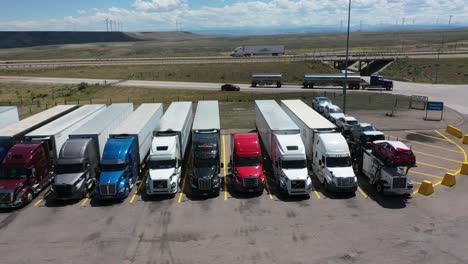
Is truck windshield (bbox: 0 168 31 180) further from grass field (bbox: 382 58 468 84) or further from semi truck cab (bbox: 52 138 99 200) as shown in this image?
grass field (bbox: 382 58 468 84)

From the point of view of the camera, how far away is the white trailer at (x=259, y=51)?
4894 inches

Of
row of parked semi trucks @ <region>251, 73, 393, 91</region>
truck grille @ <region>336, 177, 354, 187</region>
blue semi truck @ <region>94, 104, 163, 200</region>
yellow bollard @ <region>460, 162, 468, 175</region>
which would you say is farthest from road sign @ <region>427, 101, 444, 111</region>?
blue semi truck @ <region>94, 104, 163, 200</region>

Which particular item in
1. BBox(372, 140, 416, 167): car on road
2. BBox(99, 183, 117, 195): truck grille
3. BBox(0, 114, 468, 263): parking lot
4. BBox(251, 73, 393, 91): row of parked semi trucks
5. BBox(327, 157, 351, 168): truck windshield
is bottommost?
BBox(0, 114, 468, 263): parking lot

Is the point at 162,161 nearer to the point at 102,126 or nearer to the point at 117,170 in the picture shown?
the point at 117,170

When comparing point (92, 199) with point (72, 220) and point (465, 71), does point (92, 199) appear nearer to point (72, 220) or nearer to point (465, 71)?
point (72, 220)

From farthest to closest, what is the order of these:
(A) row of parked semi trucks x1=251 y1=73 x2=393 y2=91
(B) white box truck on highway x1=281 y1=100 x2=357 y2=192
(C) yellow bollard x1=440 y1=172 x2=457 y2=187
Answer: (A) row of parked semi trucks x1=251 y1=73 x2=393 y2=91 → (C) yellow bollard x1=440 y1=172 x2=457 y2=187 → (B) white box truck on highway x1=281 y1=100 x2=357 y2=192

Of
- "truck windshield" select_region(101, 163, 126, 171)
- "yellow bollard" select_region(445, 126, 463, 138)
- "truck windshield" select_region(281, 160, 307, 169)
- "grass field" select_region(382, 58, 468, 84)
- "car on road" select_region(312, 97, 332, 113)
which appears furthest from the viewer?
"grass field" select_region(382, 58, 468, 84)

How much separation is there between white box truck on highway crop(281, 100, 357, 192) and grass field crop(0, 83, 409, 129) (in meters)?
13.9

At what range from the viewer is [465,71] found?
3189 inches

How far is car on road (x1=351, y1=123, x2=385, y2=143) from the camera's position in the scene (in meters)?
27.7

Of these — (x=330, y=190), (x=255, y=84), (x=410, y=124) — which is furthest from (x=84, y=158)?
(x=255, y=84)

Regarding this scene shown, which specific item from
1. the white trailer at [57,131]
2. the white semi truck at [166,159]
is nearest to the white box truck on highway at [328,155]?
the white semi truck at [166,159]

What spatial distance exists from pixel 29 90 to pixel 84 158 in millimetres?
54020

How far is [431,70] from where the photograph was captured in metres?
84.6
